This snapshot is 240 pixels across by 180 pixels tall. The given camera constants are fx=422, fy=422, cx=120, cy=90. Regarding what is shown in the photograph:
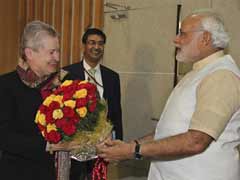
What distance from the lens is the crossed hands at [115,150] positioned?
182 cm

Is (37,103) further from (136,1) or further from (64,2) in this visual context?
(64,2)

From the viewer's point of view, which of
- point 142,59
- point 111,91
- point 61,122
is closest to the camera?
point 61,122

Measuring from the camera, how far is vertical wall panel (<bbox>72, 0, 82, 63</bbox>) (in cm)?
435

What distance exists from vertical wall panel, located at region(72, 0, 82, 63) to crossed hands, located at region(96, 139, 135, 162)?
259cm

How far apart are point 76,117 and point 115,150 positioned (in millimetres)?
280

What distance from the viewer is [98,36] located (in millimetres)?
3541

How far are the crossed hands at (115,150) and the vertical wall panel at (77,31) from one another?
2.59 m

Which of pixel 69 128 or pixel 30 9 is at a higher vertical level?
pixel 30 9

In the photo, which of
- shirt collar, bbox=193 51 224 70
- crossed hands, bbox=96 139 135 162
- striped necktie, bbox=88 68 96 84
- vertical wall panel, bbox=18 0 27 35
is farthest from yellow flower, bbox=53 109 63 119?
vertical wall panel, bbox=18 0 27 35

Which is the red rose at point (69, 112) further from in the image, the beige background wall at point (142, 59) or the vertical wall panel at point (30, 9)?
the vertical wall panel at point (30, 9)

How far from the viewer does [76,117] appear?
165 centimetres

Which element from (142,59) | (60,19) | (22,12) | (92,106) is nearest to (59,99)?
(92,106)

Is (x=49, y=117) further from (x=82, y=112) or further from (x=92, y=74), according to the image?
(x=92, y=74)

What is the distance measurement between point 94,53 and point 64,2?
1.37 metres
